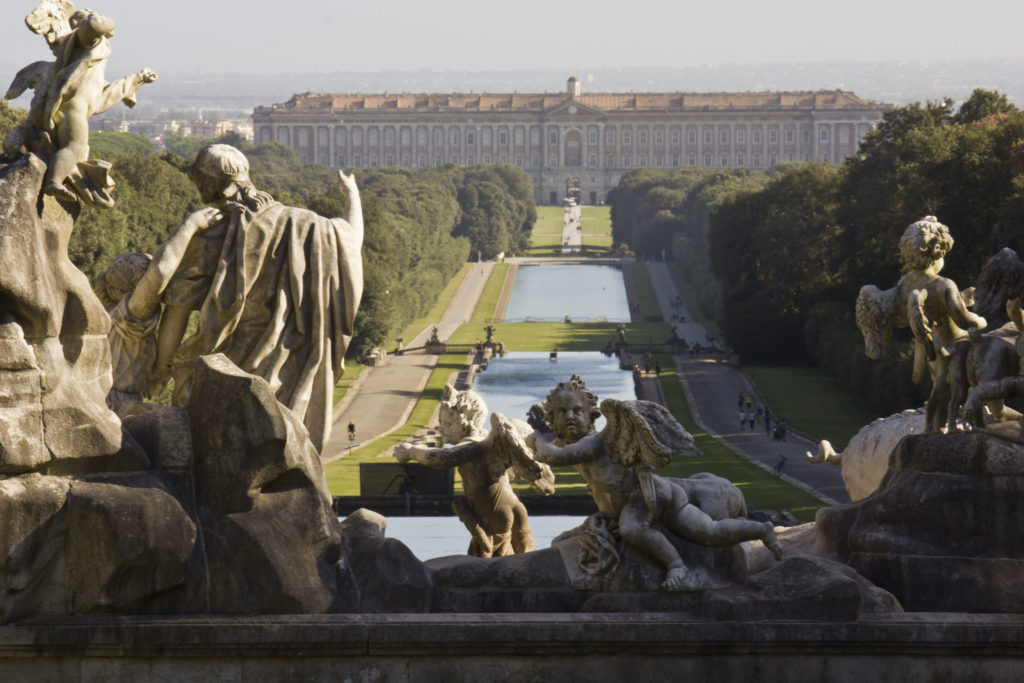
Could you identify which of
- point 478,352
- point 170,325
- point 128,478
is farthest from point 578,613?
point 478,352

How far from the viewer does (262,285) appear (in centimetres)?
1178

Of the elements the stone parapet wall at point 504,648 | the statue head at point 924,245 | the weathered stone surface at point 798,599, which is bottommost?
the stone parapet wall at point 504,648

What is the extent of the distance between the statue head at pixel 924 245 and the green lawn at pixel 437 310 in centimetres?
7300

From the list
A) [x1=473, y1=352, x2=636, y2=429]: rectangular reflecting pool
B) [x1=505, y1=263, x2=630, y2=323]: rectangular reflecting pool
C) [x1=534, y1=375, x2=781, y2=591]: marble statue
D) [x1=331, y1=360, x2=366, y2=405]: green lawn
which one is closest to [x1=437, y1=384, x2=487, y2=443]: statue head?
[x1=534, y1=375, x2=781, y2=591]: marble statue

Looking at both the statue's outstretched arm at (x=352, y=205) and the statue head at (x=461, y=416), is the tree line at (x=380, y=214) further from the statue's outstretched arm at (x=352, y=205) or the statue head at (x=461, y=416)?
the statue's outstretched arm at (x=352, y=205)

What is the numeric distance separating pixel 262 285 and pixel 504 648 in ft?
10.9

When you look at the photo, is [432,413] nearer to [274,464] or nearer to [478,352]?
[478,352]

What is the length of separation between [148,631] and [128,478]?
38.7 inches

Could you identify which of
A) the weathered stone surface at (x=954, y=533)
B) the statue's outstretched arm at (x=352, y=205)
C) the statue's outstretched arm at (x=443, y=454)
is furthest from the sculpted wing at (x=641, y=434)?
the statue's outstretched arm at (x=352, y=205)

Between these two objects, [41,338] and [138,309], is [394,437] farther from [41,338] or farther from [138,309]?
[41,338]

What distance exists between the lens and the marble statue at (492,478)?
40.4 ft

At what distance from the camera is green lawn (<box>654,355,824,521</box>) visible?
1185 inches

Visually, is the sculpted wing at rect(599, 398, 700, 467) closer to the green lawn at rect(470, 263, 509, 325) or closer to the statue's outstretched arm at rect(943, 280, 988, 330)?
the statue's outstretched arm at rect(943, 280, 988, 330)

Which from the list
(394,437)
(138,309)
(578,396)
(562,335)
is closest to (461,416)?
(578,396)
